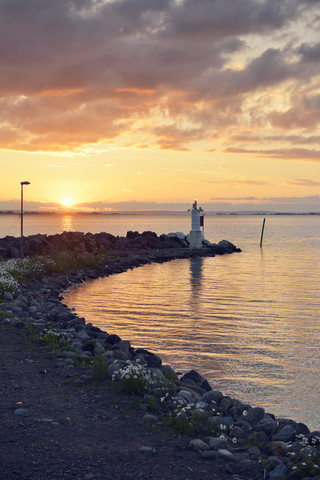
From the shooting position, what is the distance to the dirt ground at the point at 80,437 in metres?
5.79

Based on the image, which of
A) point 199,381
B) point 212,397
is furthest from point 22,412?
point 199,381

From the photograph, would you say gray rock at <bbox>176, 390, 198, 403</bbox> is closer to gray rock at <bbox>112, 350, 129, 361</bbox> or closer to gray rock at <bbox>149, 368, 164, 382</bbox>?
gray rock at <bbox>149, 368, 164, 382</bbox>

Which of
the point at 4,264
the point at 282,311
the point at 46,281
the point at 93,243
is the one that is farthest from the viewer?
the point at 93,243

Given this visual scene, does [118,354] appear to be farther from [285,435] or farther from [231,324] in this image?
[231,324]

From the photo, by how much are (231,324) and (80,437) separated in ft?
40.4

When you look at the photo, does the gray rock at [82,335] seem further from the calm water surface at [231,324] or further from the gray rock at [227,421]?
the gray rock at [227,421]

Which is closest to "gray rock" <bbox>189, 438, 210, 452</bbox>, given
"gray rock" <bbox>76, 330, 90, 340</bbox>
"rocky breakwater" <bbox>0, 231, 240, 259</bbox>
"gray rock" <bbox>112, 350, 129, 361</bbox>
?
"gray rock" <bbox>112, 350, 129, 361</bbox>

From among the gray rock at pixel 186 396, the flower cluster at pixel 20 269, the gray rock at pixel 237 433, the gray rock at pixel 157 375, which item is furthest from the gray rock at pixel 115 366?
the flower cluster at pixel 20 269

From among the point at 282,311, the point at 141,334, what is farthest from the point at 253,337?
the point at 282,311

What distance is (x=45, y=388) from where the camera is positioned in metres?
8.59

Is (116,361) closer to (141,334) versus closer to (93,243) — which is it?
(141,334)

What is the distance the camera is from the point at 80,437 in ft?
21.9

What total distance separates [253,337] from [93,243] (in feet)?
104

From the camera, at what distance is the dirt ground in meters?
5.79
